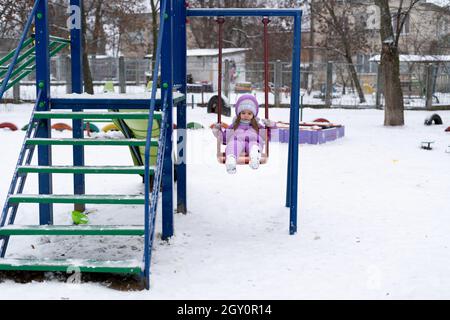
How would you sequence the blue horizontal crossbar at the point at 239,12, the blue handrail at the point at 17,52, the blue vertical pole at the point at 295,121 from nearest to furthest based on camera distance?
1. the blue handrail at the point at 17,52
2. the blue vertical pole at the point at 295,121
3. the blue horizontal crossbar at the point at 239,12

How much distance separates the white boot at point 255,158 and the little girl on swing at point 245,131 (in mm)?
56

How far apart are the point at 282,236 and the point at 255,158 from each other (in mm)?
865

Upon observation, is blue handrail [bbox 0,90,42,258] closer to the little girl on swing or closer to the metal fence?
the little girl on swing

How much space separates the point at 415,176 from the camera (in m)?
8.61

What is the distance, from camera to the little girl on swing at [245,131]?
6.29 metres

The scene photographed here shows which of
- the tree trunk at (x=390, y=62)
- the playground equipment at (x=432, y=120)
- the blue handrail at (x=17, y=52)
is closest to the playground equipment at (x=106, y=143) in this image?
the blue handrail at (x=17, y=52)

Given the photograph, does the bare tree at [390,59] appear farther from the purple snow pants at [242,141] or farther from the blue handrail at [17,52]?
the blue handrail at [17,52]

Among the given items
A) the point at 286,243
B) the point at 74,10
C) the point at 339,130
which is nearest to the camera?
the point at 286,243

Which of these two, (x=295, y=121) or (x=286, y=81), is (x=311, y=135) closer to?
(x=295, y=121)

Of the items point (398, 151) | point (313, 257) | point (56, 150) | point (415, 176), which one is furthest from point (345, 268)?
point (56, 150)

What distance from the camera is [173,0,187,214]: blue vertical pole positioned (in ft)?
20.0

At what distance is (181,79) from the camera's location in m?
6.20

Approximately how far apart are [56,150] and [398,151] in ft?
21.8
